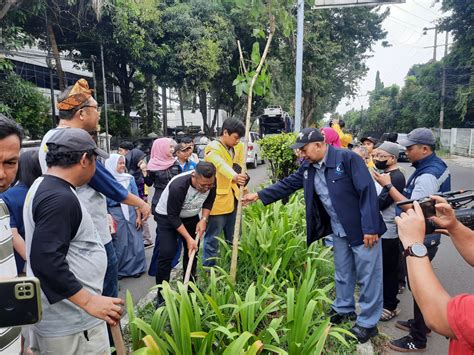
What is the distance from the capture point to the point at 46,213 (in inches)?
65.4

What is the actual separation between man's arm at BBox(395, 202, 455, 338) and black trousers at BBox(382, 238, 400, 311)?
2.20 m

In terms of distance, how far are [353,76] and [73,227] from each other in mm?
25031

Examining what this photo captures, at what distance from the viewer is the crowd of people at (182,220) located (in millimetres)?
1637

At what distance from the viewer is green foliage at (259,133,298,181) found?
7394 mm

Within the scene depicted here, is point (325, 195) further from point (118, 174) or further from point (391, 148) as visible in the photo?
point (118, 174)

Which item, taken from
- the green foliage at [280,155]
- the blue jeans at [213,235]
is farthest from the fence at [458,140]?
the blue jeans at [213,235]

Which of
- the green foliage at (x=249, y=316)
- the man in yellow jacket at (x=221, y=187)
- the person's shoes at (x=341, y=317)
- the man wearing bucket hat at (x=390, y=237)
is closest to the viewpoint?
the green foliage at (x=249, y=316)

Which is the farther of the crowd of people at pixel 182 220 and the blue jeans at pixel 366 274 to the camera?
the blue jeans at pixel 366 274

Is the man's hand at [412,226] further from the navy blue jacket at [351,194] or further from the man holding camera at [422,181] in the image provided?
the man holding camera at [422,181]

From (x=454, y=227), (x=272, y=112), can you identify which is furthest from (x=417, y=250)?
(x=272, y=112)

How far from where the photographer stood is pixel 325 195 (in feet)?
10.6

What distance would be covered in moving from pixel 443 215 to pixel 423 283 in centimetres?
48

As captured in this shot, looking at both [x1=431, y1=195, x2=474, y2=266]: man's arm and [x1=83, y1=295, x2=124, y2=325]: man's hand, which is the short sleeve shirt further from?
[x1=83, y1=295, x2=124, y2=325]: man's hand

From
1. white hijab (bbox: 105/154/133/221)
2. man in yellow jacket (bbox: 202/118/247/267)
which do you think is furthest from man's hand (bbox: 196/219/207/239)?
white hijab (bbox: 105/154/133/221)
